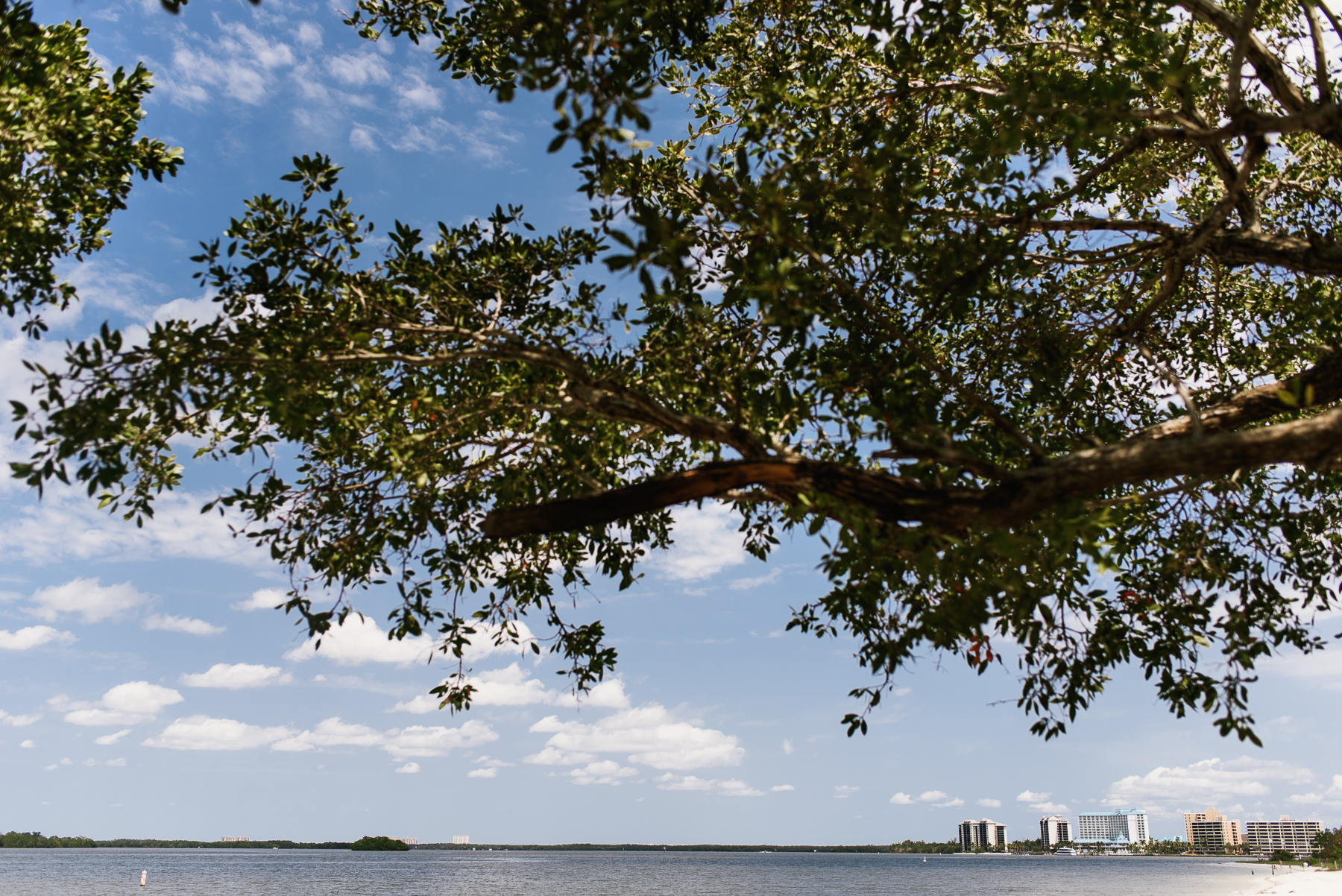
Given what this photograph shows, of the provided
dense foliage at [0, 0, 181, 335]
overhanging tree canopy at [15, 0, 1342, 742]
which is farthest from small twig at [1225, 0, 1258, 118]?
dense foliage at [0, 0, 181, 335]

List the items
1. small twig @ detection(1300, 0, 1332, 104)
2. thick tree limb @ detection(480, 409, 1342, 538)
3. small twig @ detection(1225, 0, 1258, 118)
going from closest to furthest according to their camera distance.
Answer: thick tree limb @ detection(480, 409, 1342, 538) < small twig @ detection(1225, 0, 1258, 118) < small twig @ detection(1300, 0, 1332, 104)

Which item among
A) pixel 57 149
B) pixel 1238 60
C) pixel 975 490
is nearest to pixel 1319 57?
pixel 1238 60

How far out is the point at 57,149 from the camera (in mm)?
6711

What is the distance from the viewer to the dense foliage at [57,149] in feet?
21.0

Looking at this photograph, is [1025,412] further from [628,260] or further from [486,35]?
[486,35]

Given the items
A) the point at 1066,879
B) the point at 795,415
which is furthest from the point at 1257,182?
the point at 1066,879

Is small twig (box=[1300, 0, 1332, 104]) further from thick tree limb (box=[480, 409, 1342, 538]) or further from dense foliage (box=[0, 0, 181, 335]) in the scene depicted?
dense foliage (box=[0, 0, 181, 335])

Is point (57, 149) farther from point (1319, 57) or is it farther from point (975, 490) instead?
point (1319, 57)

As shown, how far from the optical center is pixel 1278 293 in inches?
334

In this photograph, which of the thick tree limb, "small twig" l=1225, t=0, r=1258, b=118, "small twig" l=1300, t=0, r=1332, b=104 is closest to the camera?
the thick tree limb

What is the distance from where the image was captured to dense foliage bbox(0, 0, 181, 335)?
21.0 feet

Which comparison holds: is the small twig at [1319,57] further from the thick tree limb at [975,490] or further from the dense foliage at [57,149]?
the dense foliage at [57,149]

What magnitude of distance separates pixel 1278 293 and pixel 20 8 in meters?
11.4

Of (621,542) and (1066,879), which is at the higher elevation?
(621,542)
